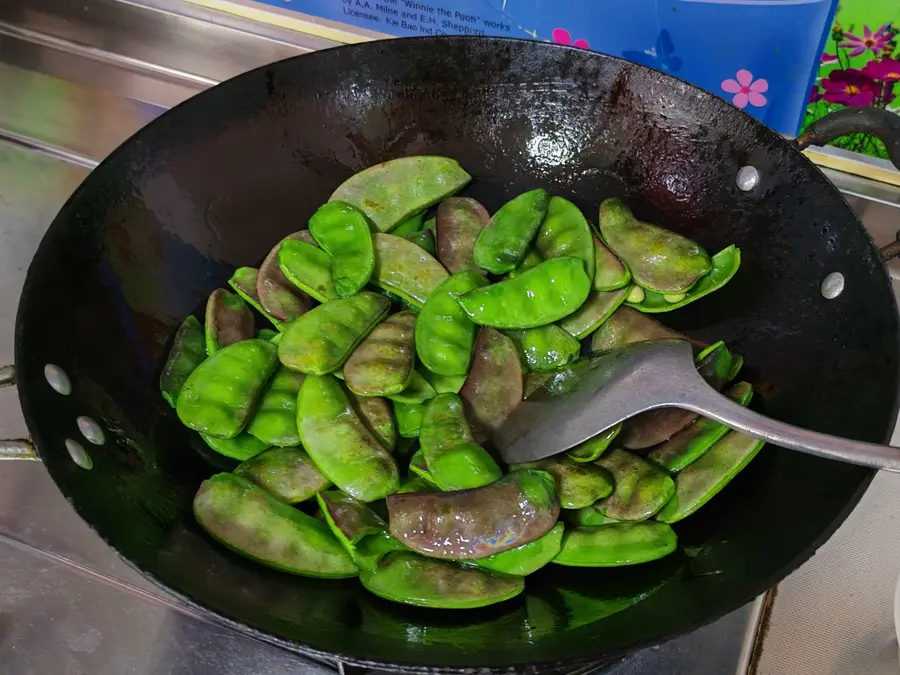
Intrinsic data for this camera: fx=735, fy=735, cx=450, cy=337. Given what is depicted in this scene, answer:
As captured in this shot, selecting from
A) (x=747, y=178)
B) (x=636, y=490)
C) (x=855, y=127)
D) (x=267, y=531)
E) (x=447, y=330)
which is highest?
(x=855, y=127)

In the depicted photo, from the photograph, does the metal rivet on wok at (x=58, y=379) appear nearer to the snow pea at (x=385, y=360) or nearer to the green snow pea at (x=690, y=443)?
the snow pea at (x=385, y=360)

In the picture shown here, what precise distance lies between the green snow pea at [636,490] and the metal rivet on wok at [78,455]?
0.72 m

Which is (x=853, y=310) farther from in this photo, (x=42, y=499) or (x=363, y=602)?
(x=42, y=499)

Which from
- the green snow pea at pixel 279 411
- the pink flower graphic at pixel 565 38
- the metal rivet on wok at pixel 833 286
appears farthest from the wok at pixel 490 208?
the pink flower graphic at pixel 565 38

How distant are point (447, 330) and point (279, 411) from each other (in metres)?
0.30

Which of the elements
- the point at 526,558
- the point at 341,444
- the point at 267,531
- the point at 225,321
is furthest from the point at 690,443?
the point at 225,321

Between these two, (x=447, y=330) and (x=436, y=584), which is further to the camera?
(x=447, y=330)

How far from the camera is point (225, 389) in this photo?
1.12 metres

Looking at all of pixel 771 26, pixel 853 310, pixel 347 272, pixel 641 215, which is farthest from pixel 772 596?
→ pixel 771 26

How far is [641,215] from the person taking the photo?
1.40 metres

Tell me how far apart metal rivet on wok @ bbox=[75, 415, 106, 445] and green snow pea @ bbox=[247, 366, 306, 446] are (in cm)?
21

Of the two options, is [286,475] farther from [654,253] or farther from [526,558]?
[654,253]

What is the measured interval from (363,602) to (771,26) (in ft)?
3.97

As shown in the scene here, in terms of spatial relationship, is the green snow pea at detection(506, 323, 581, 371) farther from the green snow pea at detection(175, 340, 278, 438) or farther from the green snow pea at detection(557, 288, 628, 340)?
the green snow pea at detection(175, 340, 278, 438)
